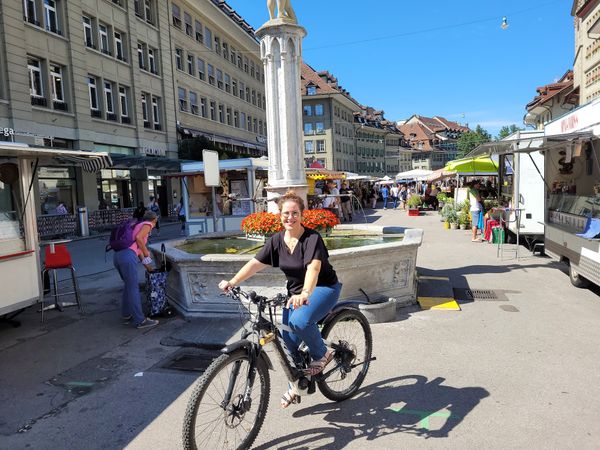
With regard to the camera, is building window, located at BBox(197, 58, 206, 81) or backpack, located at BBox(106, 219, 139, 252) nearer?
backpack, located at BBox(106, 219, 139, 252)

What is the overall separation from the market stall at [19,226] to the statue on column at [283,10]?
4.54 m

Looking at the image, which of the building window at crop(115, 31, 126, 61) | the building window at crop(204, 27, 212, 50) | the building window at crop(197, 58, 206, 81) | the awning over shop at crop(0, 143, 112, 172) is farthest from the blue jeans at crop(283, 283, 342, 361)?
the building window at crop(204, 27, 212, 50)

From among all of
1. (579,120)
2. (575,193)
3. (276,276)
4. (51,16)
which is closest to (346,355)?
(276,276)

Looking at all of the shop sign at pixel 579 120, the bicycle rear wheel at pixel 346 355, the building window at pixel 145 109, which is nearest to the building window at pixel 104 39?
the building window at pixel 145 109

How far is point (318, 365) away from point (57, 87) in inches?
959

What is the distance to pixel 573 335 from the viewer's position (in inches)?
223

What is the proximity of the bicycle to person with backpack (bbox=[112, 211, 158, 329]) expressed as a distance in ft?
10.9

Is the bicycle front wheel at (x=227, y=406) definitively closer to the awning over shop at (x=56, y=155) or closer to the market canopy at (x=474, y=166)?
the awning over shop at (x=56, y=155)

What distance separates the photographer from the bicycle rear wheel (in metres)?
3.96

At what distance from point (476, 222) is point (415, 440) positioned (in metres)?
12.1

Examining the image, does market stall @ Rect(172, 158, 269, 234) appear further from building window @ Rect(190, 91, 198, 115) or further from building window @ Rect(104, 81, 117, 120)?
building window @ Rect(190, 91, 198, 115)

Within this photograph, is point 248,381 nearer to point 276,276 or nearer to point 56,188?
point 276,276

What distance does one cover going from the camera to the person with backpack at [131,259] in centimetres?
646

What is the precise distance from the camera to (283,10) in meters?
9.20
